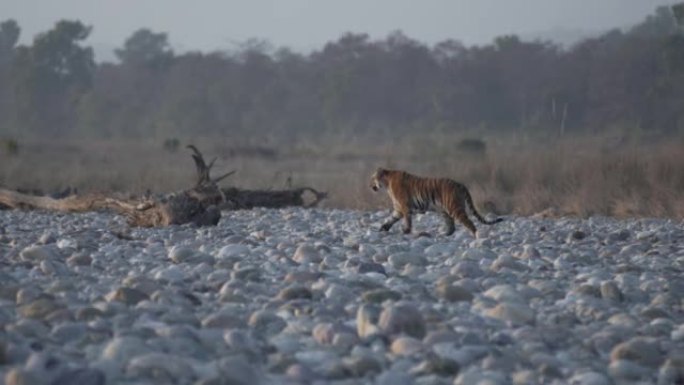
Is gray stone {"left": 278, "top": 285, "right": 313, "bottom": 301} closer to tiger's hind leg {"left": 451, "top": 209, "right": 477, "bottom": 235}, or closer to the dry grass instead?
tiger's hind leg {"left": 451, "top": 209, "right": 477, "bottom": 235}

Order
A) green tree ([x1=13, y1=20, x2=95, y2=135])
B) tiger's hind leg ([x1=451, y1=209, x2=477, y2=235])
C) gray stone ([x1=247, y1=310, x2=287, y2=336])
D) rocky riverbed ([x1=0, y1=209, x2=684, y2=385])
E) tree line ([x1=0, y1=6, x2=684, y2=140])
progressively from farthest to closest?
green tree ([x1=13, y1=20, x2=95, y2=135]) < tree line ([x1=0, y1=6, x2=684, y2=140]) < tiger's hind leg ([x1=451, y1=209, x2=477, y2=235]) < gray stone ([x1=247, y1=310, x2=287, y2=336]) < rocky riverbed ([x1=0, y1=209, x2=684, y2=385])

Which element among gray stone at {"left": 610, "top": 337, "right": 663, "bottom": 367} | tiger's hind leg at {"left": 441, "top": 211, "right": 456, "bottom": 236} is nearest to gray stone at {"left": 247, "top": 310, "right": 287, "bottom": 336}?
gray stone at {"left": 610, "top": 337, "right": 663, "bottom": 367}

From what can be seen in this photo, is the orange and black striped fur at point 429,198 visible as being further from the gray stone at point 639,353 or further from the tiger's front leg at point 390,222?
the gray stone at point 639,353

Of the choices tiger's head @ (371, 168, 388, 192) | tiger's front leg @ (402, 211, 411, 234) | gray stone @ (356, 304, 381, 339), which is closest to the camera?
gray stone @ (356, 304, 381, 339)

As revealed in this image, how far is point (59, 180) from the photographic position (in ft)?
63.3

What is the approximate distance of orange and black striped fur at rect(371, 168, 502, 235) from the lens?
1035 centimetres

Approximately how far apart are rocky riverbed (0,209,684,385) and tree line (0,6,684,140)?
109ft

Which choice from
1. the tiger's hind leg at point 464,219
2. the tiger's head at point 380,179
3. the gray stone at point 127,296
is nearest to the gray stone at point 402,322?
the gray stone at point 127,296

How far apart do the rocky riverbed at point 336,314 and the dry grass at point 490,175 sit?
19.7 ft

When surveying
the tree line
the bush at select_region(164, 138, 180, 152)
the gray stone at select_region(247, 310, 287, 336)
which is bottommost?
the gray stone at select_region(247, 310, 287, 336)

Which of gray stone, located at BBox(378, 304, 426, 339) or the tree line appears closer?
gray stone, located at BBox(378, 304, 426, 339)

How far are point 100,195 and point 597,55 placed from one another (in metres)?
36.9

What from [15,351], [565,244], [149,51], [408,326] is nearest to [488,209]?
[565,244]

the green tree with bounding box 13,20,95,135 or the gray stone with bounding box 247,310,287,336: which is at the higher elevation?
the green tree with bounding box 13,20,95,135
